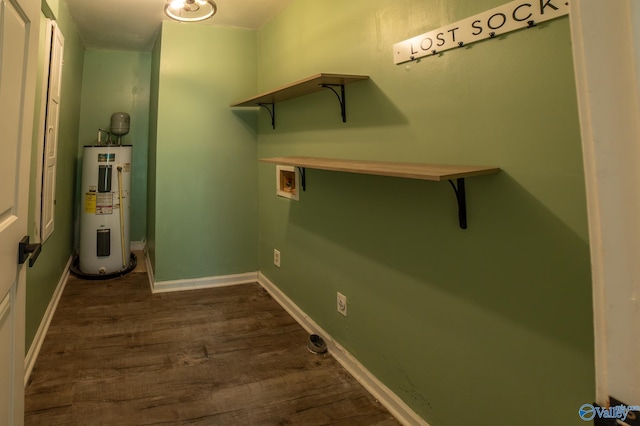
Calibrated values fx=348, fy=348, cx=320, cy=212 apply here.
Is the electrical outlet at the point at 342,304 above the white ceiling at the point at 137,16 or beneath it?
beneath

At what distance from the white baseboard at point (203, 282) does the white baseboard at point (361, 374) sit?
719 millimetres

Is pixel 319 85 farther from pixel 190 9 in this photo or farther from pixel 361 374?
pixel 361 374

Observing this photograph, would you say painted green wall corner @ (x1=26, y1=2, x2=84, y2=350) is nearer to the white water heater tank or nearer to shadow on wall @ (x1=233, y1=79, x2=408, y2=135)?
the white water heater tank

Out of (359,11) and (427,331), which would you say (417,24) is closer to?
(359,11)

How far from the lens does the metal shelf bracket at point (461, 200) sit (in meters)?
1.25

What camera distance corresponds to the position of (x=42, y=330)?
7.31ft

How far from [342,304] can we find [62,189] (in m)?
2.74

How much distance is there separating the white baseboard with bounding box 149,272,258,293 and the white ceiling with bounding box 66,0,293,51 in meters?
2.28

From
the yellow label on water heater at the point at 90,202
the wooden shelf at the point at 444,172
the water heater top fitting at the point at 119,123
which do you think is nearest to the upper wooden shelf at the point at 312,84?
the wooden shelf at the point at 444,172

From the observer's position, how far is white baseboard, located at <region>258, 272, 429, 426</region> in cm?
158

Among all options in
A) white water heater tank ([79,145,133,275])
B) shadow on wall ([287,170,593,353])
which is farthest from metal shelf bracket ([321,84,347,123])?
white water heater tank ([79,145,133,275])

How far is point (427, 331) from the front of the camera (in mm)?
1466

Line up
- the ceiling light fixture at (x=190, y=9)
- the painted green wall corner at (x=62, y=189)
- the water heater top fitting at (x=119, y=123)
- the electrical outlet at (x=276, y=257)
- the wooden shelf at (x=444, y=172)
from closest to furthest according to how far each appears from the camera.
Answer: the wooden shelf at (x=444, y=172) → the painted green wall corner at (x=62, y=189) → the ceiling light fixture at (x=190, y=9) → the electrical outlet at (x=276, y=257) → the water heater top fitting at (x=119, y=123)

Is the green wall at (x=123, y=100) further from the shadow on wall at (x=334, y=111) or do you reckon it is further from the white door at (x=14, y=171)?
the white door at (x=14, y=171)
